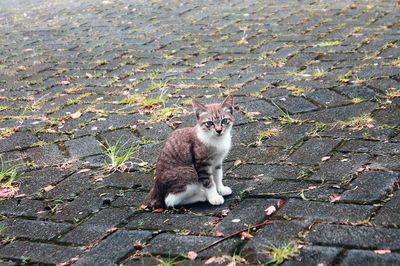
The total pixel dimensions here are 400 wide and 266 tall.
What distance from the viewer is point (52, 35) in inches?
408

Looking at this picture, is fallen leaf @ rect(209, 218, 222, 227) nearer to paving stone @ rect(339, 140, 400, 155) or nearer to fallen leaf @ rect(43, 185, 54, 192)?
paving stone @ rect(339, 140, 400, 155)

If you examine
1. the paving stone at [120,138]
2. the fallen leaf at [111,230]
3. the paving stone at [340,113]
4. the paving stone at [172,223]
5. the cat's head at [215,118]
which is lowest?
the paving stone at [340,113]

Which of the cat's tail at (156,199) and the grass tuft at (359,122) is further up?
the cat's tail at (156,199)

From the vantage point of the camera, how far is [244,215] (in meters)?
3.83

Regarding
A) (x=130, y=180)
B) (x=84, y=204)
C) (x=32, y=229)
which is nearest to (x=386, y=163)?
(x=130, y=180)

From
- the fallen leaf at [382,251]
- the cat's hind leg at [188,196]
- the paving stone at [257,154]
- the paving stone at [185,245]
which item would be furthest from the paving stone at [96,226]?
the fallen leaf at [382,251]

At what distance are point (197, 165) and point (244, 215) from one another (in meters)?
0.52

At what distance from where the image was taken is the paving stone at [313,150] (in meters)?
4.60

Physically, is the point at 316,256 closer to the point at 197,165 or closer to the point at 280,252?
the point at 280,252

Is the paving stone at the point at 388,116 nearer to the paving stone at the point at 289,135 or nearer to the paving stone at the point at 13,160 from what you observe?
the paving stone at the point at 289,135

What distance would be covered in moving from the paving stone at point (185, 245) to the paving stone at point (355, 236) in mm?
430

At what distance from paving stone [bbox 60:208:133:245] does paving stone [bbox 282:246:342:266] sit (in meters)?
1.22

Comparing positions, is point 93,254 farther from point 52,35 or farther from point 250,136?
point 52,35

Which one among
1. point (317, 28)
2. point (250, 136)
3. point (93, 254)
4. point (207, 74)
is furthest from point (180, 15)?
point (93, 254)
